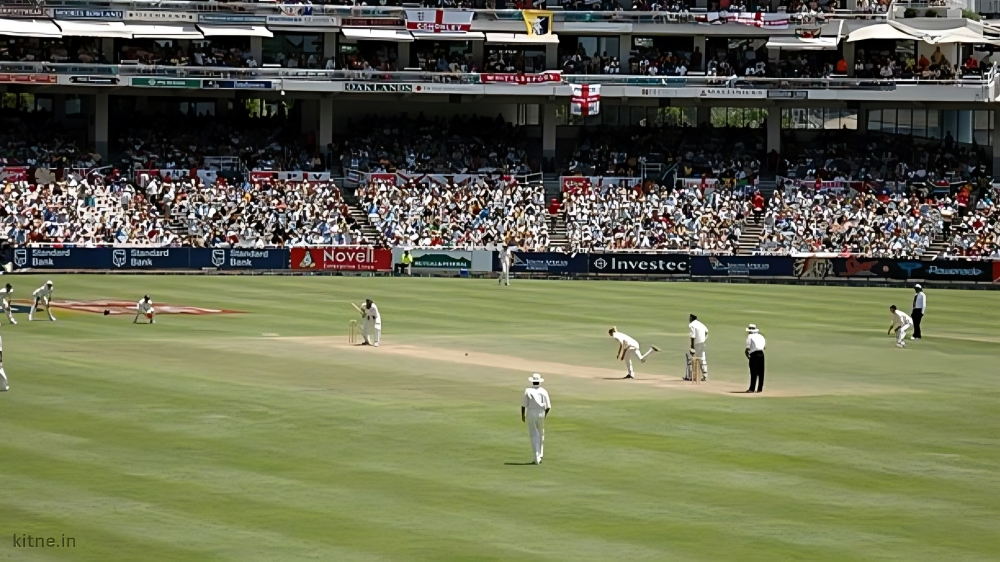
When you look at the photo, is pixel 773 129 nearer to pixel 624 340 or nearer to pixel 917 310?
pixel 917 310

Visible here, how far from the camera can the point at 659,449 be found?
86.1 feet

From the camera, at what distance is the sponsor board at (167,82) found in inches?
2790

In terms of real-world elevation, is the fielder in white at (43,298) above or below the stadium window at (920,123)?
below

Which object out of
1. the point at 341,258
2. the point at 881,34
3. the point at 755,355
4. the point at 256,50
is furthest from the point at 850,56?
the point at 755,355

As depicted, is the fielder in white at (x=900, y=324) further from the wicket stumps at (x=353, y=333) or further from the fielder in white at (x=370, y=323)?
the wicket stumps at (x=353, y=333)

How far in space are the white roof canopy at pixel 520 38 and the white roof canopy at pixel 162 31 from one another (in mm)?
13520

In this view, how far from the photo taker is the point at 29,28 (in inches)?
2704

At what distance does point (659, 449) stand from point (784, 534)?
230 inches

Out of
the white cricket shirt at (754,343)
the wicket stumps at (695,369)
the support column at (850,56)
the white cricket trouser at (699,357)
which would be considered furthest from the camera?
the support column at (850,56)

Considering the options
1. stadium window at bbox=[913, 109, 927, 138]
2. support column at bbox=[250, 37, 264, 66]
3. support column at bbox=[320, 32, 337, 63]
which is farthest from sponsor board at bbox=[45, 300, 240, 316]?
stadium window at bbox=[913, 109, 927, 138]

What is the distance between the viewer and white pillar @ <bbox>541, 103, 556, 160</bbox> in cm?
7631

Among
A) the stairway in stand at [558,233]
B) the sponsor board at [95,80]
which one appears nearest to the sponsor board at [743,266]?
the stairway in stand at [558,233]

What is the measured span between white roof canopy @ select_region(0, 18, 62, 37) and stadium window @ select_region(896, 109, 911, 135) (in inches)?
1590

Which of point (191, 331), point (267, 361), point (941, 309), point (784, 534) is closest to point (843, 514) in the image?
point (784, 534)
